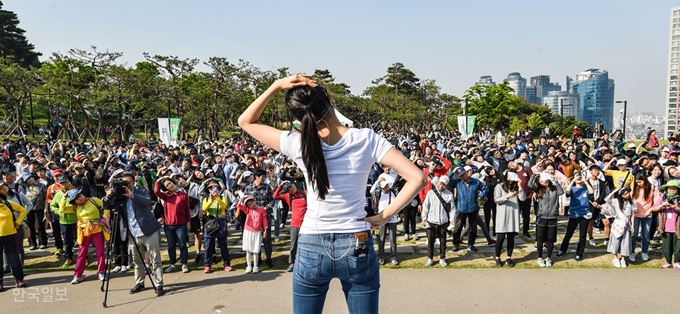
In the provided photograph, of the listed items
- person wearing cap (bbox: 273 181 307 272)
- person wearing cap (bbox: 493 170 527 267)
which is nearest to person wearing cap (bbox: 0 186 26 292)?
person wearing cap (bbox: 273 181 307 272)

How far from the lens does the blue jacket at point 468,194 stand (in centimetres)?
820

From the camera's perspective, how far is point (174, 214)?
7.14 metres

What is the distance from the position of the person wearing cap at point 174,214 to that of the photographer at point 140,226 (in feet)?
2.56

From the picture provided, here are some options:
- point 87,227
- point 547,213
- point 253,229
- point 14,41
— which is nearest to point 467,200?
point 547,213

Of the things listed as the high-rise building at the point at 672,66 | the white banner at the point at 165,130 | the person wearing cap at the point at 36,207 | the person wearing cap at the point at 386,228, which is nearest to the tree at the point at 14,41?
the white banner at the point at 165,130

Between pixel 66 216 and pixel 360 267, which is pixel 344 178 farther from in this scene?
pixel 66 216

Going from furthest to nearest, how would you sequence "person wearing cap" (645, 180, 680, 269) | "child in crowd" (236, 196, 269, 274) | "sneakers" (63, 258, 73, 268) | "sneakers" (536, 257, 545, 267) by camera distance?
"sneakers" (63, 258, 73, 268)
"sneakers" (536, 257, 545, 267)
"child in crowd" (236, 196, 269, 274)
"person wearing cap" (645, 180, 680, 269)

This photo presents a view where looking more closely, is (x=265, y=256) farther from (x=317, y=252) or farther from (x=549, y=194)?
(x=317, y=252)

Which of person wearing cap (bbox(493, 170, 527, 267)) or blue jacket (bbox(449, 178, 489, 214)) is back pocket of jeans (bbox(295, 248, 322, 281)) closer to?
person wearing cap (bbox(493, 170, 527, 267))

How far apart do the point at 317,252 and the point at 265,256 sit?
6401 millimetres

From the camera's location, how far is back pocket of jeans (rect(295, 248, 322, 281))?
1884 millimetres

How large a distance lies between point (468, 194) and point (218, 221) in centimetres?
459

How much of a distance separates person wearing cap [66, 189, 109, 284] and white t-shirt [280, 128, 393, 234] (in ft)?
19.6

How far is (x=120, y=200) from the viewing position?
5957mm
